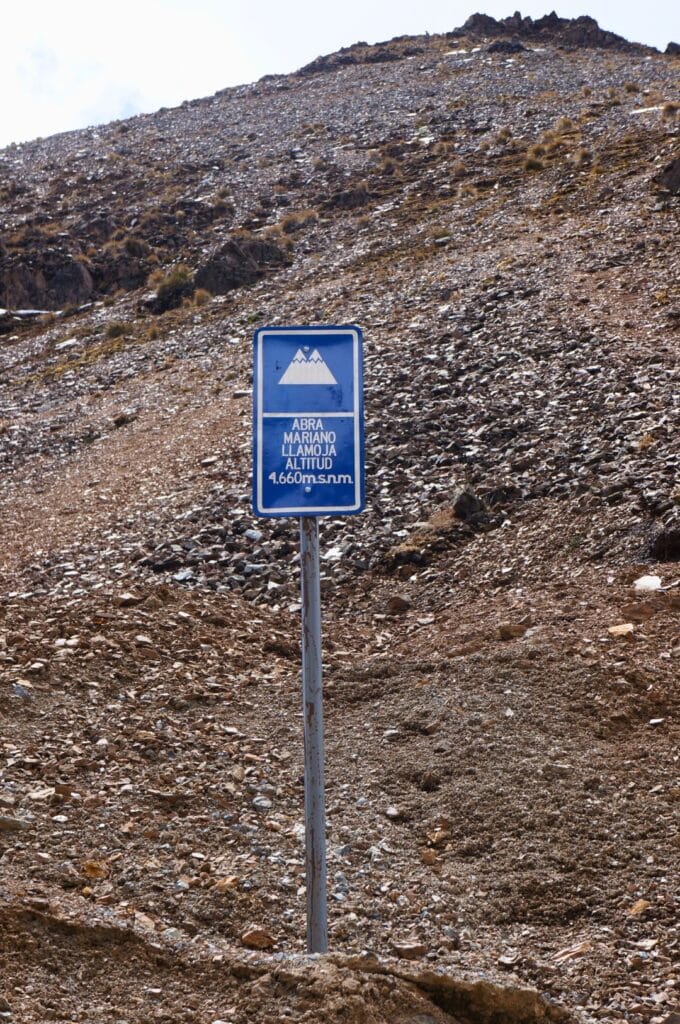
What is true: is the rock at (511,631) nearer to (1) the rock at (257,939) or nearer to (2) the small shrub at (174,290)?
(1) the rock at (257,939)

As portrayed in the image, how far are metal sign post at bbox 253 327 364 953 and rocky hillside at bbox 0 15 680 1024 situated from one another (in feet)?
3.55

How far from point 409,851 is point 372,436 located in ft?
27.1

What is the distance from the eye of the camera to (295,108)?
39312 millimetres

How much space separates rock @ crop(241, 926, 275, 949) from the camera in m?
4.38

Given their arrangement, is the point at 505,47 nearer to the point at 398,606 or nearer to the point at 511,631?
the point at 398,606

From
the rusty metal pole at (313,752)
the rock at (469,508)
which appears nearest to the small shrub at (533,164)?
the rock at (469,508)

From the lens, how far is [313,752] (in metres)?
3.73

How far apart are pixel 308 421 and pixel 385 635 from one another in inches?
209

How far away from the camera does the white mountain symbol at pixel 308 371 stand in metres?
3.63

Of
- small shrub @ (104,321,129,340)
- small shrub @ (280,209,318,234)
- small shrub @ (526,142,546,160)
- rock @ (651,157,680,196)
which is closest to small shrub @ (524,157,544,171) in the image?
small shrub @ (526,142,546,160)

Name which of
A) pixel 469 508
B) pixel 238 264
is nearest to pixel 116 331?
pixel 238 264

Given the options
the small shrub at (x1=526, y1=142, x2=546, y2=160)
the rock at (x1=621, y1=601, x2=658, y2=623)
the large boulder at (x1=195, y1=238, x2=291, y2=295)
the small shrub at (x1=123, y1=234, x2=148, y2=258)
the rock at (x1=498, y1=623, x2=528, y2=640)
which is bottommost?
the rock at (x1=498, y1=623, x2=528, y2=640)

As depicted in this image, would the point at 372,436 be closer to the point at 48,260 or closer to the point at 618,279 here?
the point at 618,279

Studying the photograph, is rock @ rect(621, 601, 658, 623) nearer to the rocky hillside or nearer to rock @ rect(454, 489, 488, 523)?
the rocky hillside
